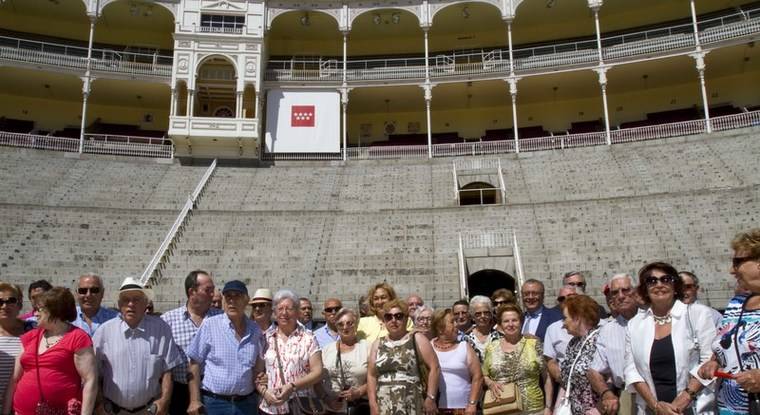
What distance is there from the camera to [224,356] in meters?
5.25

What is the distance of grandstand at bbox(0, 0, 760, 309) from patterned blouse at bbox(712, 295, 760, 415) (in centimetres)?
1064

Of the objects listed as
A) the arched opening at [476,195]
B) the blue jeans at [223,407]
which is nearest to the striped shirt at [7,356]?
the blue jeans at [223,407]

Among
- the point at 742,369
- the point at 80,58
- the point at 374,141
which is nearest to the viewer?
the point at 742,369

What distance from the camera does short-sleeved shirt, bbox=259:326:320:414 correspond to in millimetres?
5316

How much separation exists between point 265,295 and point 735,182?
18934 mm

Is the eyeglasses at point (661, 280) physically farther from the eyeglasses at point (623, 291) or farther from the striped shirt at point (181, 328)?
the striped shirt at point (181, 328)

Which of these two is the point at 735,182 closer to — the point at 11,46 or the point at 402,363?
the point at 402,363

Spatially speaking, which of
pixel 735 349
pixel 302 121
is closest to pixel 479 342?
pixel 735 349

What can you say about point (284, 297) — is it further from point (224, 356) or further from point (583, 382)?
point (583, 382)

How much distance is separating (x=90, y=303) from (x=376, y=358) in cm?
284

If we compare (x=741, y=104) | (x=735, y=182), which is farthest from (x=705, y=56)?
(x=735, y=182)

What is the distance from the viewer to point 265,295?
219 inches

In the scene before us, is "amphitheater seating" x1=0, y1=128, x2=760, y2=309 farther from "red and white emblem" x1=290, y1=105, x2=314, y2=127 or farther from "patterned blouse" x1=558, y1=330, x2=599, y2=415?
"patterned blouse" x1=558, y1=330, x2=599, y2=415

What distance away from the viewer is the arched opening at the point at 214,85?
2941 centimetres
